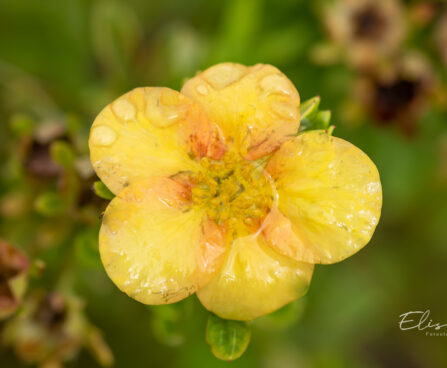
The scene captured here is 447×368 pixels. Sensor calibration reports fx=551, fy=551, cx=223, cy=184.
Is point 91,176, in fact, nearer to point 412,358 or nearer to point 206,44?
point 206,44

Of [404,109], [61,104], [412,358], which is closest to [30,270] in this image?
[61,104]

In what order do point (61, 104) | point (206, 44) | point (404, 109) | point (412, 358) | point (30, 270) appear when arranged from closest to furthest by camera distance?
point (30, 270), point (404, 109), point (61, 104), point (206, 44), point (412, 358)

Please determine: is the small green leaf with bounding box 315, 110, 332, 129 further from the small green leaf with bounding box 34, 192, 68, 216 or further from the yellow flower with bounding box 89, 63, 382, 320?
the small green leaf with bounding box 34, 192, 68, 216
